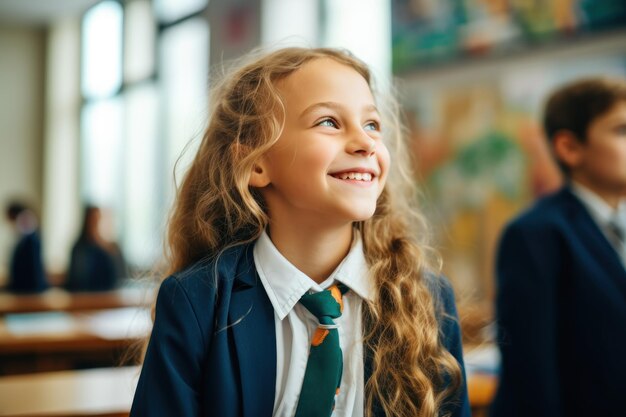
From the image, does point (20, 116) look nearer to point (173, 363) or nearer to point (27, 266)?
point (27, 266)

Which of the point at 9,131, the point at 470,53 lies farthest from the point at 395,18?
the point at 9,131

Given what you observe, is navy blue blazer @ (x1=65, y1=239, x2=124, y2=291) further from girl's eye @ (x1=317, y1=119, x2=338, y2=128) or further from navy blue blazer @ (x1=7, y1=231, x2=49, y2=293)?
girl's eye @ (x1=317, y1=119, x2=338, y2=128)

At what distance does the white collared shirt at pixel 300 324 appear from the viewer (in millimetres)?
1072

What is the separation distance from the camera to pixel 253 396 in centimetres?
105

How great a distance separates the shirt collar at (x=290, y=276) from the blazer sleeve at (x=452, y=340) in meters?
0.15

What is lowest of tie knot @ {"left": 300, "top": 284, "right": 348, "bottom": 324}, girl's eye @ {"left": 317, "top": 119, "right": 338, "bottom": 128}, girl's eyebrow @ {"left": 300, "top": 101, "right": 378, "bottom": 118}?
tie knot @ {"left": 300, "top": 284, "right": 348, "bottom": 324}

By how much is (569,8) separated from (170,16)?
5.94 m

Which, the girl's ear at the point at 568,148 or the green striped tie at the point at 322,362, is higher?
the girl's ear at the point at 568,148

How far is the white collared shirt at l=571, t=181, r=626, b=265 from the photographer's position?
5.47 feet

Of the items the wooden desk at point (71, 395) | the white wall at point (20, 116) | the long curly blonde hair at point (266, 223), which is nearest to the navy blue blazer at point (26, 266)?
the wooden desk at point (71, 395)

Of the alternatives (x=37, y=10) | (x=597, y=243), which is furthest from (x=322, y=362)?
(x=37, y=10)

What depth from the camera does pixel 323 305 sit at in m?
1.09

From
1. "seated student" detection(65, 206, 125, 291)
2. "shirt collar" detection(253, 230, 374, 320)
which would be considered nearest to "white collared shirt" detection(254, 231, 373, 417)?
"shirt collar" detection(253, 230, 374, 320)

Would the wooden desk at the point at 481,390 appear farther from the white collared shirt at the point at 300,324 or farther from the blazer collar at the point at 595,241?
the white collared shirt at the point at 300,324
